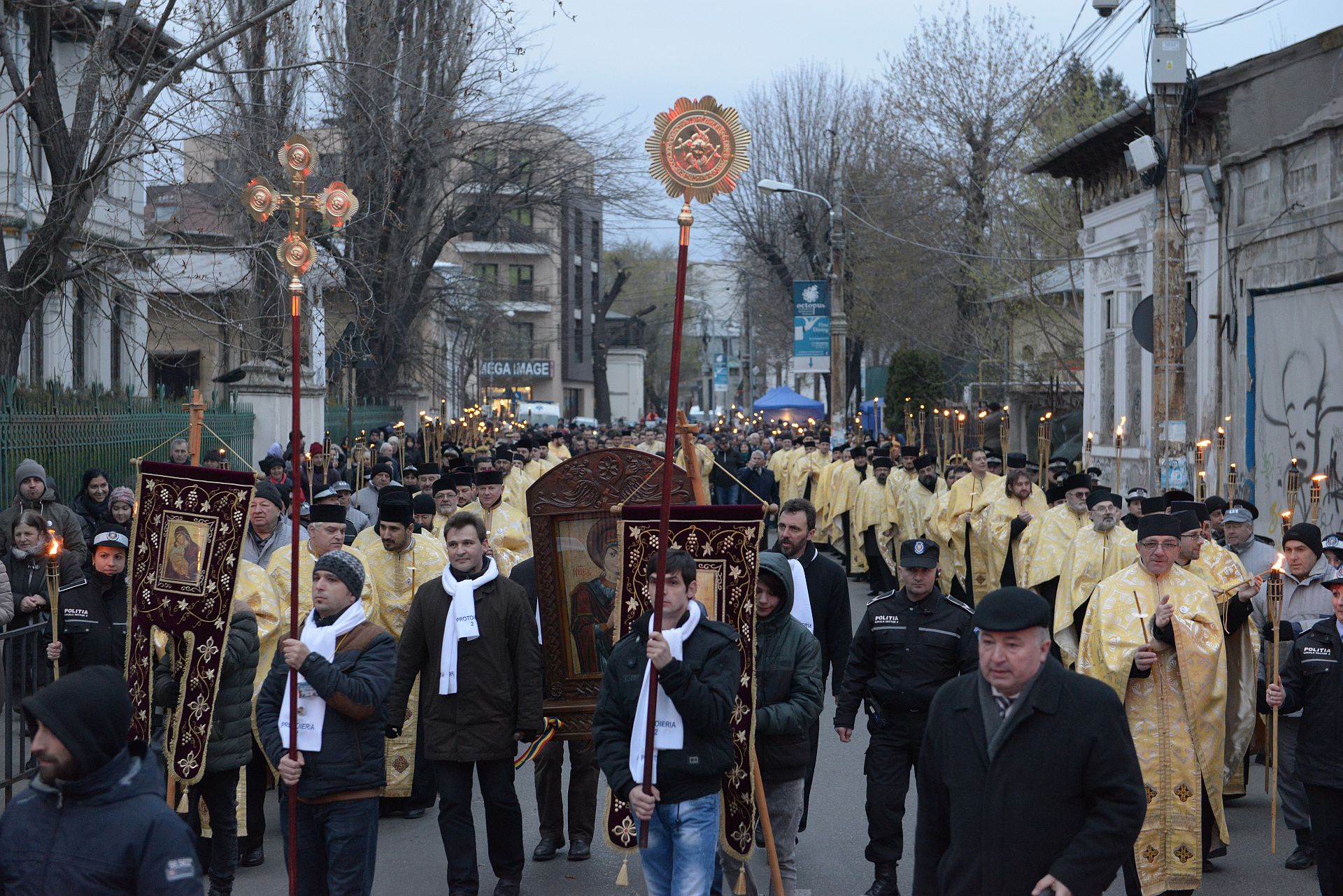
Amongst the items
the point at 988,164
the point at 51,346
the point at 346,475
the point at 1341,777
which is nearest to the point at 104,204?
the point at 51,346

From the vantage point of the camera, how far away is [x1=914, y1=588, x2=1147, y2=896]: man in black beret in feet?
13.1

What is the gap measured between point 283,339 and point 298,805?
1689 centimetres

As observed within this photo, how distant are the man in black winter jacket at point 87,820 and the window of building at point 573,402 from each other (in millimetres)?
78729

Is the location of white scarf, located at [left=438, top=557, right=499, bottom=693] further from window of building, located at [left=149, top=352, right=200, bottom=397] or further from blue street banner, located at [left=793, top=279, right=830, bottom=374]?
window of building, located at [left=149, top=352, right=200, bottom=397]

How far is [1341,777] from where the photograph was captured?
6312 mm

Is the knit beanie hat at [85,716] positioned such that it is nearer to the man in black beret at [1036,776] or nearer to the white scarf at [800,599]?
the man in black beret at [1036,776]

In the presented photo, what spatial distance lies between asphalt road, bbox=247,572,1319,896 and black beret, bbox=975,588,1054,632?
3.39 m

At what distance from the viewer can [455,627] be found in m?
6.79

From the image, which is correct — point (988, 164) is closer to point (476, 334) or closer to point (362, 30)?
point (476, 334)

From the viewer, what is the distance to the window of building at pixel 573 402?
83.9 meters

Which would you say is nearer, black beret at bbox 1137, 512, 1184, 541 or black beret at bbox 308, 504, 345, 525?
black beret at bbox 1137, 512, 1184, 541

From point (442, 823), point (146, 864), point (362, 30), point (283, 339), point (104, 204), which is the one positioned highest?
point (362, 30)

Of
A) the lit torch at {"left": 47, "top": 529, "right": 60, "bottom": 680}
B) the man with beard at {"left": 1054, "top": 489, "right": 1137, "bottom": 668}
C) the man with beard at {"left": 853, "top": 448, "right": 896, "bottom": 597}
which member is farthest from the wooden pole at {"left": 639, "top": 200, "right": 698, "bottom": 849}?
the man with beard at {"left": 853, "top": 448, "right": 896, "bottom": 597}

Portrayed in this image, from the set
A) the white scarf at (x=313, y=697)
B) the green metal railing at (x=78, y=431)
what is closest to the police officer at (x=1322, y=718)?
the white scarf at (x=313, y=697)
